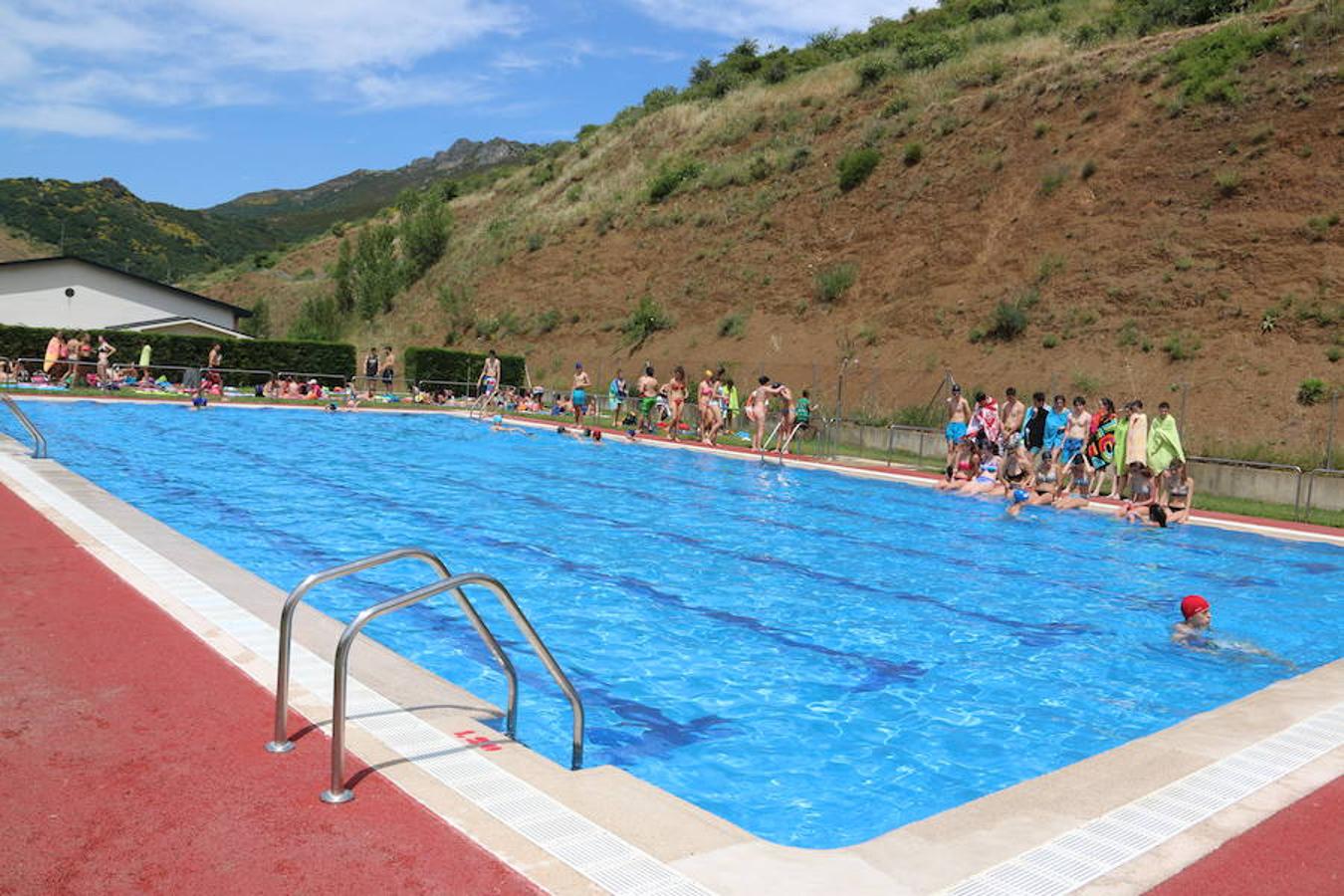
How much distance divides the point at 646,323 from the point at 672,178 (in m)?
11.7

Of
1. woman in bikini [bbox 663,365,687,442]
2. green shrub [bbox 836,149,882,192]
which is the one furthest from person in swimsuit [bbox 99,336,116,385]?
green shrub [bbox 836,149,882,192]

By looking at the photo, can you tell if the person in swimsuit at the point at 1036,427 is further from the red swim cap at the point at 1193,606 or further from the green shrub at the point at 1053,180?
the green shrub at the point at 1053,180

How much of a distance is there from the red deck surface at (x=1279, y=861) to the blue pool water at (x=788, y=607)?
1696 mm

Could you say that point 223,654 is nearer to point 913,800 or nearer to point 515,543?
point 913,800

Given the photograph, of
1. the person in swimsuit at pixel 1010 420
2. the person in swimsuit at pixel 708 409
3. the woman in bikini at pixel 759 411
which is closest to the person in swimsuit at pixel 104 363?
the person in swimsuit at pixel 708 409

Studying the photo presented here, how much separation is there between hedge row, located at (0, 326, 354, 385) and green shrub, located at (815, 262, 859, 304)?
16.4 metres

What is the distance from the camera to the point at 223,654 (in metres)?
5.19

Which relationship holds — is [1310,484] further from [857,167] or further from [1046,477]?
[857,167]

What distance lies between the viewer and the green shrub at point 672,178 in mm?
47500

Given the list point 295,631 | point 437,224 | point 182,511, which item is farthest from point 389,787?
point 437,224

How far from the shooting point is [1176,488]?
1436 cm

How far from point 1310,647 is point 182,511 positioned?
1117 centimetres

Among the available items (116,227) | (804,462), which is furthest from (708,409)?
(116,227)

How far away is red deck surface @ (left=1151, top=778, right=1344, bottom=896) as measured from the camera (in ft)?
10.5
